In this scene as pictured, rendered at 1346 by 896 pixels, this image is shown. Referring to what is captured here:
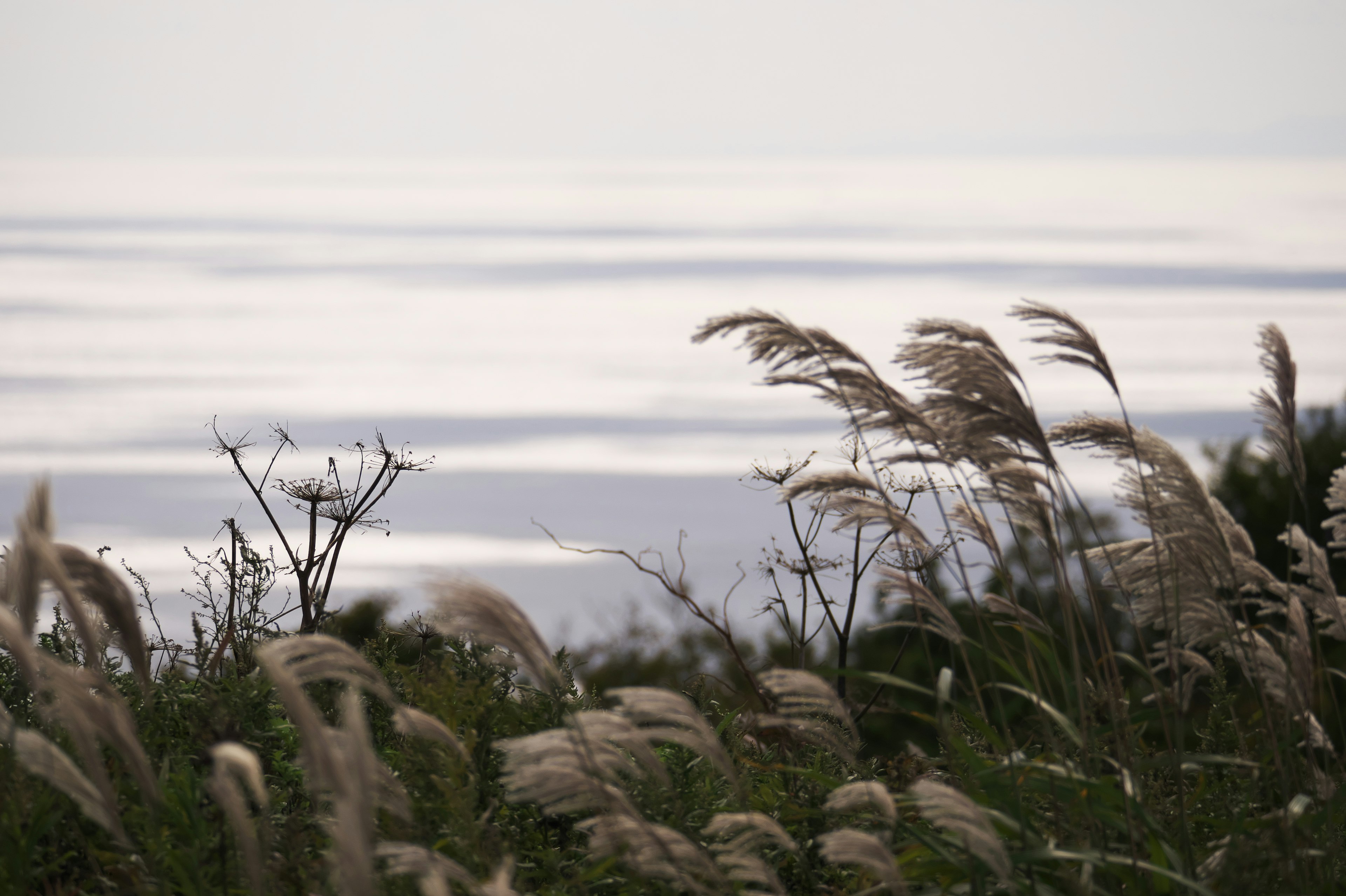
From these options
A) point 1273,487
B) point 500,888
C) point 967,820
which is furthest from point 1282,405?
point 1273,487

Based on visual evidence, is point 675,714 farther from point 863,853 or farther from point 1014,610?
point 1014,610

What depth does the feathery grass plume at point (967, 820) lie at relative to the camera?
→ 275 cm

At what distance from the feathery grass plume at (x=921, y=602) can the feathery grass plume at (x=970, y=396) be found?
443 millimetres

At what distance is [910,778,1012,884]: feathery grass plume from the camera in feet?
9.02

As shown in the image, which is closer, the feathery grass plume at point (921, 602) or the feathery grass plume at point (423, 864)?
the feathery grass plume at point (423, 864)

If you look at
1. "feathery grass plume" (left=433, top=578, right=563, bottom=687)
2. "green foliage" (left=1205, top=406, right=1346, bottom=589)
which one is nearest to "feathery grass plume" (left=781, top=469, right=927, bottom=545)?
"feathery grass plume" (left=433, top=578, right=563, bottom=687)

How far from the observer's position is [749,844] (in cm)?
319

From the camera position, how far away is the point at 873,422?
3697 millimetres

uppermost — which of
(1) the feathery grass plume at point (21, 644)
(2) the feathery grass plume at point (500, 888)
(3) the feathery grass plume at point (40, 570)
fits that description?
(3) the feathery grass plume at point (40, 570)

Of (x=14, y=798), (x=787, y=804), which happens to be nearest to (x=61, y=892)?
(x=14, y=798)

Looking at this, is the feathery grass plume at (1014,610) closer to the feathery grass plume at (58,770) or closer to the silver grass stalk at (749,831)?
the silver grass stalk at (749,831)

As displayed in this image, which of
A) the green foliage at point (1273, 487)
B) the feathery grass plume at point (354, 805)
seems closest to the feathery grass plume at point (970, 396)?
the feathery grass plume at point (354, 805)

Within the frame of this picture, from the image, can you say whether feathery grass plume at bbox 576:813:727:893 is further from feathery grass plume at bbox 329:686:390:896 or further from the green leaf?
the green leaf

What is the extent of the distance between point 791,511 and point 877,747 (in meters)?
22.8
